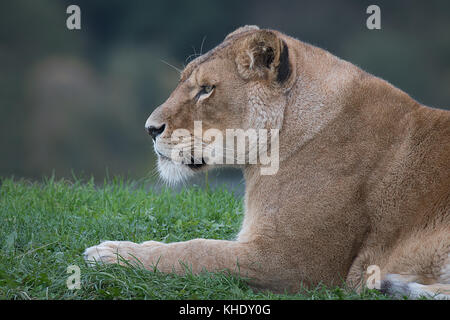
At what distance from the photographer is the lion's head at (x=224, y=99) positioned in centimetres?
368

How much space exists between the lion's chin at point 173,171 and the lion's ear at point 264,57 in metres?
0.65

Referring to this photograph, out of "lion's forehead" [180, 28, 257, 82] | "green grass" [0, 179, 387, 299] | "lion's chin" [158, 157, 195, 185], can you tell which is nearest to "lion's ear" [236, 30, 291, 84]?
"lion's forehead" [180, 28, 257, 82]

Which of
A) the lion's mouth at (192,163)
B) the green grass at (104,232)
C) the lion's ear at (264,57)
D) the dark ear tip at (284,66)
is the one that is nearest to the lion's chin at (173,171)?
the lion's mouth at (192,163)

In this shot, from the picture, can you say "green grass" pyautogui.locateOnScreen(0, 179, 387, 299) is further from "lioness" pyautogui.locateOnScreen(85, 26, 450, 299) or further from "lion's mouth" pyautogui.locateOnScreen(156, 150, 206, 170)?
"lion's mouth" pyautogui.locateOnScreen(156, 150, 206, 170)

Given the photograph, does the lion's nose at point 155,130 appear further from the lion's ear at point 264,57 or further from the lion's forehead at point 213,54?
the lion's ear at point 264,57

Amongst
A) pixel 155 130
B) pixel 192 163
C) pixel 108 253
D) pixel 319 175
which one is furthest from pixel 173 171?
pixel 319 175

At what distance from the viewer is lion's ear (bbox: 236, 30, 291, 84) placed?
3.65 metres

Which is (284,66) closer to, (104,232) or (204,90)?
(204,90)

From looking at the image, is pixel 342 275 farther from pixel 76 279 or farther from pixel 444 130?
pixel 76 279

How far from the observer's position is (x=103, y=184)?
5.88m

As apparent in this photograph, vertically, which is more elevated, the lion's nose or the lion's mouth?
the lion's nose
